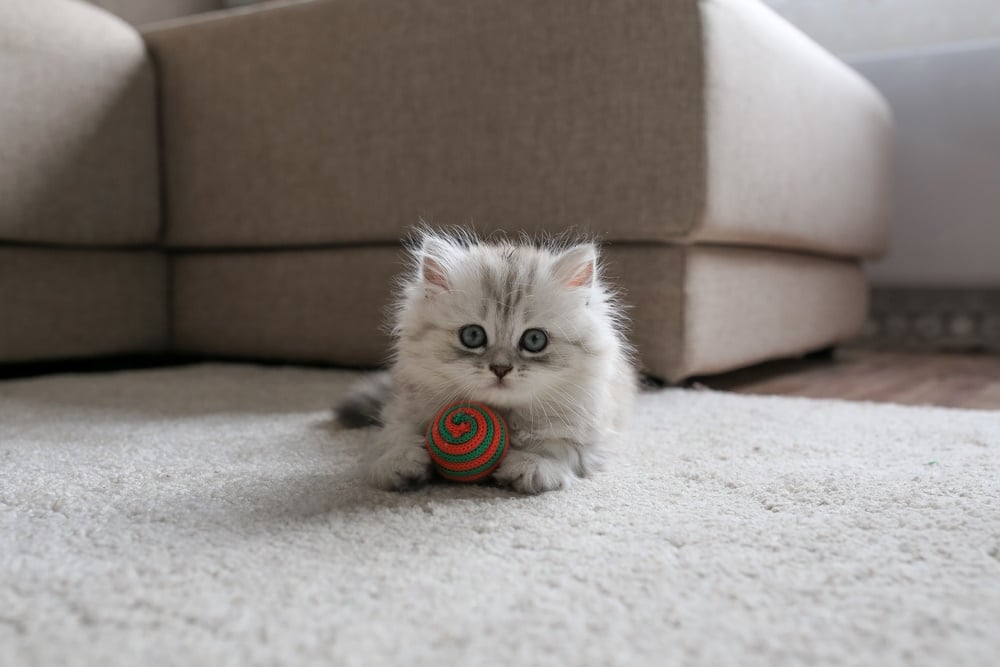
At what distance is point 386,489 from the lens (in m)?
1.05

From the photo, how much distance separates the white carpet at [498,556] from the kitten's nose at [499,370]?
0.16 m

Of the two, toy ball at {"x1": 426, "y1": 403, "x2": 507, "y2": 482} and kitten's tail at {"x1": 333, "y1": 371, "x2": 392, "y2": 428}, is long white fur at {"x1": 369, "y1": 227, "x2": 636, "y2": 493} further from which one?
kitten's tail at {"x1": 333, "y1": 371, "x2": 392, "y2": 428}

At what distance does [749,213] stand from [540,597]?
142cm

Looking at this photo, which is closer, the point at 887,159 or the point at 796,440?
the point at 796,440

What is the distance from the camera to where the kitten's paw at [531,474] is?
1.04 m

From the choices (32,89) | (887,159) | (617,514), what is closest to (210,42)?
(32,89)

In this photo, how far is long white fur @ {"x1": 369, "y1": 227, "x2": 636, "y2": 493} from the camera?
3.58 ft

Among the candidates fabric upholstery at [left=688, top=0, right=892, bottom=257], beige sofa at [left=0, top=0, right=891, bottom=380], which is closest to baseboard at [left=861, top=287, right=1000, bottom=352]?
fabric upholstery at [left=688, top=0, right=892, bottom=257]

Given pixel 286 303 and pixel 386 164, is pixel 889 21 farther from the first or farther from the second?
pixel 286 303

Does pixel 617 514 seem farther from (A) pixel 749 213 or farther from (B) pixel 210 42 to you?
(B) pixel 210 42

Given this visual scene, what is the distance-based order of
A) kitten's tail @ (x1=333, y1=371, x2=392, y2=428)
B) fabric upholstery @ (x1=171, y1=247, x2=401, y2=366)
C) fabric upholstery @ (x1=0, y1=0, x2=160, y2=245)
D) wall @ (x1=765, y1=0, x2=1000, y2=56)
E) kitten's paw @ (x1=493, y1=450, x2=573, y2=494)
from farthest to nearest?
wall @ (x1=765, y1=0, x2=1000, y2=56) < fabric upholstery @ (x1=171, y1=247, x2=401, y2=366) < fabric upholstery @ (x1=0, y1=0, x2=160, y2=245) < kitten's tail @ (x1=333, y1=371, x2=392, y2=428) < kitten's paw @ (x1=493, y1=450, x2=573, y2=494)

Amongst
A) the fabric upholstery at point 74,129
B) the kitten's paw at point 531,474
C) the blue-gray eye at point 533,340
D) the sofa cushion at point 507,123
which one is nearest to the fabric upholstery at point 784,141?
the sofa cushion at point 507,123

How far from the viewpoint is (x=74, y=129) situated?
210cm

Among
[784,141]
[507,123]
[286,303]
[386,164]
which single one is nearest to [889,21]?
[784,141]
